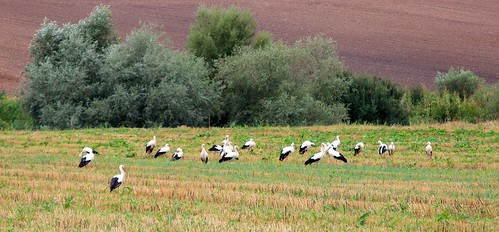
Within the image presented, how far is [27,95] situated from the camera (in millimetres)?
50156

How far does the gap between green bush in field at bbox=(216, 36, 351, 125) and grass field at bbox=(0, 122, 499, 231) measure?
18869mm

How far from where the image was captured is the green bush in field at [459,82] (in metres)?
69.8

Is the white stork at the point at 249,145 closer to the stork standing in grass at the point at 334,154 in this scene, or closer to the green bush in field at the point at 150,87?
the stork standing in grass at the point at 334,154

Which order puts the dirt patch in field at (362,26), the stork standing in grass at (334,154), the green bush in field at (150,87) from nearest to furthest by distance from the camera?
1. the stork standing in grass at (334,154)
2. the green bush in field at (150,87)
3. the dirt patch in field at (362,26)

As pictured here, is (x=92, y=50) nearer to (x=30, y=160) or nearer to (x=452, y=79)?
(x=30, y=160)

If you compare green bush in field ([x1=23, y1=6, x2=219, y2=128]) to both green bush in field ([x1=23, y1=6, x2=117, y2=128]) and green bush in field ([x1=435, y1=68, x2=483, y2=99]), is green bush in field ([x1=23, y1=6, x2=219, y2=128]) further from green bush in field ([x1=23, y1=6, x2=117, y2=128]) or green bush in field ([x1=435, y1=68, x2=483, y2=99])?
green bush in field ([x1=435, y1=68, x2=483, y2=99])

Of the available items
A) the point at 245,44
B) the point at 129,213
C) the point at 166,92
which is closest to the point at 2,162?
the point at 129,213

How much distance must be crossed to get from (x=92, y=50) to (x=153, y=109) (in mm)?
6160

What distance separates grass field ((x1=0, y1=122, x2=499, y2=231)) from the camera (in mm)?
12227

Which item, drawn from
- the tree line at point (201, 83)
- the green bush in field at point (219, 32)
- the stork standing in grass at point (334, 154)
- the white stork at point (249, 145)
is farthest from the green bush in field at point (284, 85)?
the stork standing in grass at point (334, 154)

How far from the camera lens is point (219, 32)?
A: 63.4 meters

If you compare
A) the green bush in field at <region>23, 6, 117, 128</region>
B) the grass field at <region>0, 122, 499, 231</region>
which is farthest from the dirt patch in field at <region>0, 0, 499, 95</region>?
the grass field at <region>0, 122, 499, 231</region>

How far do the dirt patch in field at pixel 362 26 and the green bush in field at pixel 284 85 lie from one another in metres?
10.8

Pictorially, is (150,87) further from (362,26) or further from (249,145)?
(362,26)
